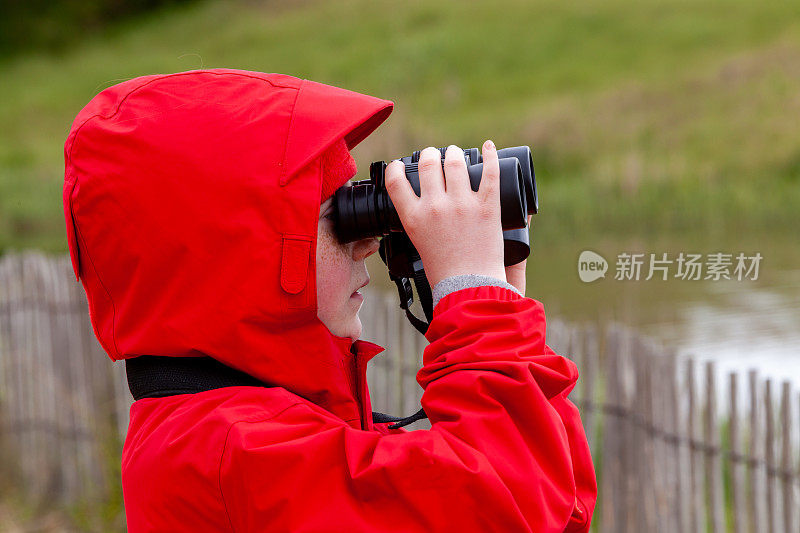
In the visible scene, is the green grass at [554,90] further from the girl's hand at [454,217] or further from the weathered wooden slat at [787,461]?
the weathered wooden slat at [787,461]

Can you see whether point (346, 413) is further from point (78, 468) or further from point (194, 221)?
point (78, 468)

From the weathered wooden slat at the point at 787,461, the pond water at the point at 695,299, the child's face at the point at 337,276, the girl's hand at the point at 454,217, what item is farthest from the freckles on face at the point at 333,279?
the pond water at the point at 695,299

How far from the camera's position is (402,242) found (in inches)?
57.1

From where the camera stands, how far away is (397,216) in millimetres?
1370

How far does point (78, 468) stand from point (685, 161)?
8293 millimetres

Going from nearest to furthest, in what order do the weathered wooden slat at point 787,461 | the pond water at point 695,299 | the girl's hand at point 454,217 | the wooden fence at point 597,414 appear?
the girl's hand at point 454,217
the weathered wooden slat at point 787,461
the wooden fence at point 597,414
the pond water at point 695,299

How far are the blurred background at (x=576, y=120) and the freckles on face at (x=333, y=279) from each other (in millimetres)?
709

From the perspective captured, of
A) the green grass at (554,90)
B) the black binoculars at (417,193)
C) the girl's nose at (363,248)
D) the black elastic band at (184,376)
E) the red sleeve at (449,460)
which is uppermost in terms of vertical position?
the green grass at (554,90)

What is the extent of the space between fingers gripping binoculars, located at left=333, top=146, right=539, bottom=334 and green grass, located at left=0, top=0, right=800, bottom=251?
2.04 m

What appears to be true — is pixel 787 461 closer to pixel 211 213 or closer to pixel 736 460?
pixel 736 460

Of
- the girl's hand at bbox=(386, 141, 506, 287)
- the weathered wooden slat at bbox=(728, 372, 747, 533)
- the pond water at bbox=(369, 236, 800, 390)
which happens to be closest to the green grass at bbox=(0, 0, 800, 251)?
the pond water at bbox=(369, 236, 800, 390)

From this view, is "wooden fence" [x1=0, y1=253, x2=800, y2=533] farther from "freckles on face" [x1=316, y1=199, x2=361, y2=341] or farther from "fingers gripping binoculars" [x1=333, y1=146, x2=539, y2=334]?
"freckles on face" [x1=316, y1=199, x2=361, y2=341]

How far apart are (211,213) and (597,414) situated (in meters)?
2.76

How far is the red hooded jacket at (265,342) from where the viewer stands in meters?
1.18
